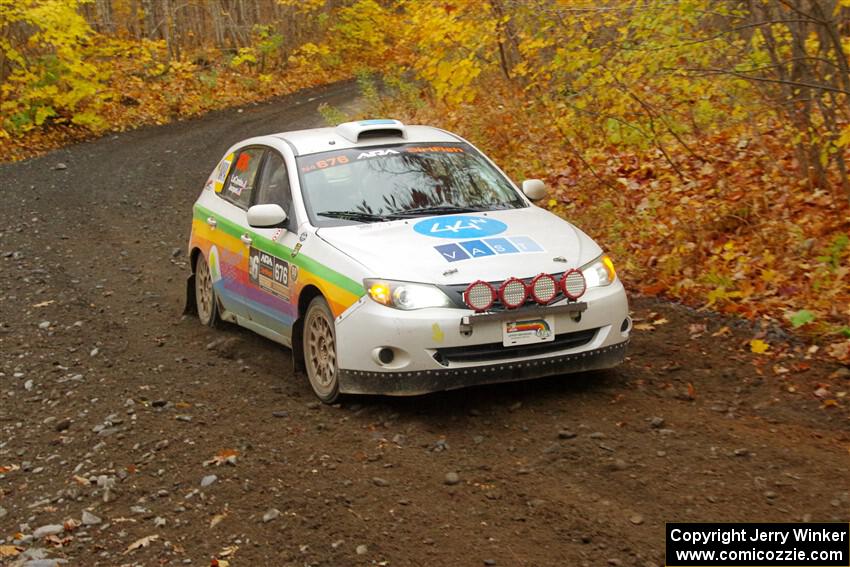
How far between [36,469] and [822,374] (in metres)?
5.16

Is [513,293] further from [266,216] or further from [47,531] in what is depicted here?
[47,531]

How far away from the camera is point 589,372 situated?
7664 mm

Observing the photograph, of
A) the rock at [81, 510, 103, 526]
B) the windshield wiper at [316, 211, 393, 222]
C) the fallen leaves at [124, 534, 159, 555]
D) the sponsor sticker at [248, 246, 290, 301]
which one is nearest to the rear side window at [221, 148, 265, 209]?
the sponsor sticker at [248, 246, 290, 301]

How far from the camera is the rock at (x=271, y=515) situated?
535 centimetres

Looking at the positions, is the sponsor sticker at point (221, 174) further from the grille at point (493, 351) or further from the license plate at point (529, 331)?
the license plate at point (529, 331)

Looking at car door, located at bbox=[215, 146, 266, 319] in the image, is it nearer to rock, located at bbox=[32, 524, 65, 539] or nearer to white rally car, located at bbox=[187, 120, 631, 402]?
white rally car, located at bbox=[187, 120, 631, 402]

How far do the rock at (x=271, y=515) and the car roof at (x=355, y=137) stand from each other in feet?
12.0

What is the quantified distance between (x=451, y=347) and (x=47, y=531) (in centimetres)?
258

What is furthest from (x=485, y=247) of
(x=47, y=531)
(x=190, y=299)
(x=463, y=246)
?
(x=190, y=299)

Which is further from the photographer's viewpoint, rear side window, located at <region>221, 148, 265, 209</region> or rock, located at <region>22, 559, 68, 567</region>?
rear side window, located at <region>221, 148, 265, 209</region>

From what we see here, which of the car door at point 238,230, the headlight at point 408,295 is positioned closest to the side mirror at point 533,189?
the headlight at point 408,295

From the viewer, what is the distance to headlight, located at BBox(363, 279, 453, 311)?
670cm

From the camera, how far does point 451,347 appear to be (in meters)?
6.68

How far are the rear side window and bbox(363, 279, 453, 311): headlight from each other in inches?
96.9
